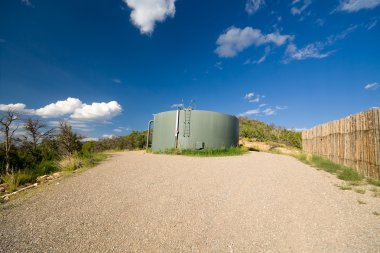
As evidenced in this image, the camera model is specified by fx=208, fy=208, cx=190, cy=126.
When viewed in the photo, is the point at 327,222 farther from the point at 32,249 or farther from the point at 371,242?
the point at 32,249

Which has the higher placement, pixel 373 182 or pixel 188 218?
pixel 373 182

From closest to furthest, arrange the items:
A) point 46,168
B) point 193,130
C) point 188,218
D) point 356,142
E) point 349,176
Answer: point 188,218 → point 349,176 → point 356,142 → point 46,168 → point 193,130

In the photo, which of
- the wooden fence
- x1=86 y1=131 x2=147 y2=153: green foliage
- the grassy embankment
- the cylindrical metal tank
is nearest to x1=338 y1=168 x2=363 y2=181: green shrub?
the wooden fence

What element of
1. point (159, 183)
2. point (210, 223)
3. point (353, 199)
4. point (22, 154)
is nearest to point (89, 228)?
point (210, 223)

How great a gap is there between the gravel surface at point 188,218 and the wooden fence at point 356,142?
2332 mm


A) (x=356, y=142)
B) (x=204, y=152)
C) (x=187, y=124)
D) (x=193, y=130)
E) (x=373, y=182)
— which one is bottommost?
(x=373, y=182)

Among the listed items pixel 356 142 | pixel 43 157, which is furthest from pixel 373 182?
pixel 43 157

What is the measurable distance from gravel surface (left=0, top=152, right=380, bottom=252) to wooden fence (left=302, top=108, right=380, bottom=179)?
2.33 m

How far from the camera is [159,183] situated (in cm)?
564

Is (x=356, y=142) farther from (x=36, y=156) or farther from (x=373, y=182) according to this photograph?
(x=36, y=156)

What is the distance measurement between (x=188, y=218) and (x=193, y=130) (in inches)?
424

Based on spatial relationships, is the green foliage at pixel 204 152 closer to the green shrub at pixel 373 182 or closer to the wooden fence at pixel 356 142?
the wooden fence at pixel 356 142

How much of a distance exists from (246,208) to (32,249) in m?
3.31

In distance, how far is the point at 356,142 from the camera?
7488mm
